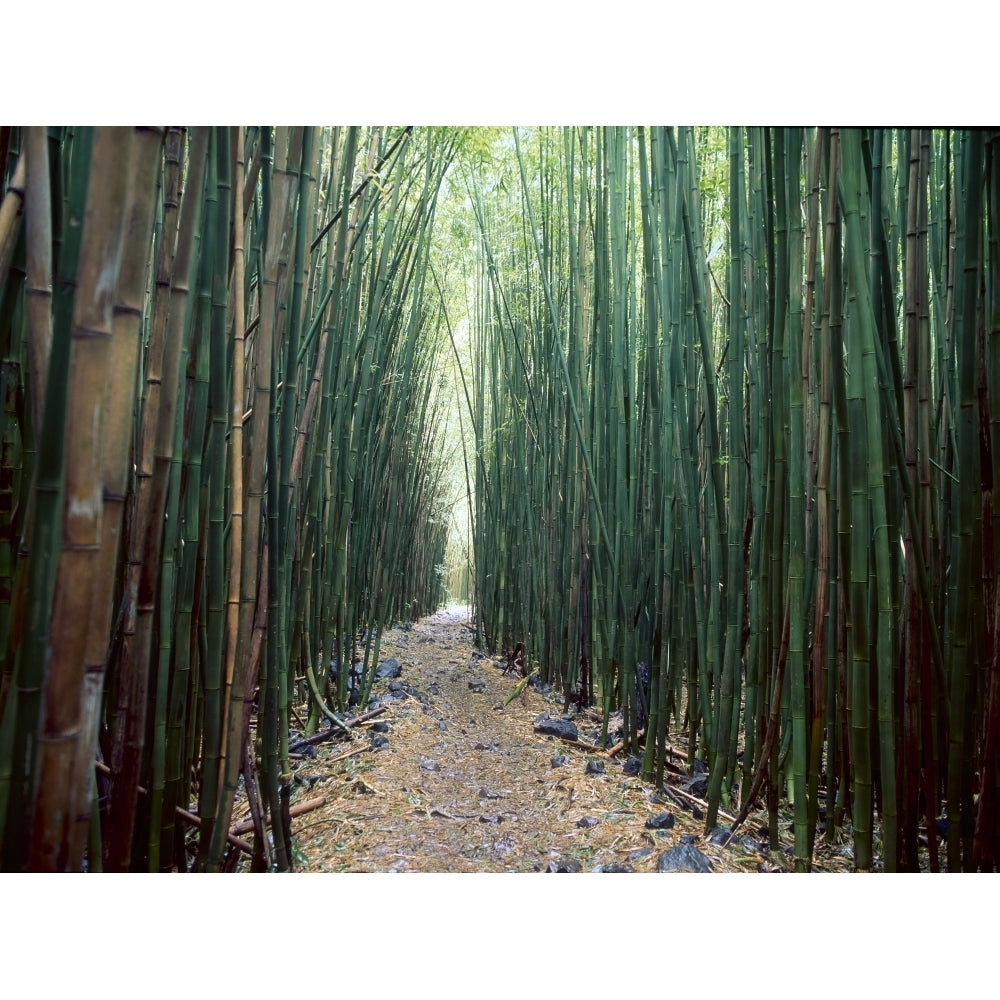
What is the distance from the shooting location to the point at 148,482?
75cm

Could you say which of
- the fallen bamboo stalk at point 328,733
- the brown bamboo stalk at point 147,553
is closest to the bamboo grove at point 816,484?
the fallen bamboo stalk at point 328,733

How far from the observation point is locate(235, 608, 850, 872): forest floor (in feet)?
3.62

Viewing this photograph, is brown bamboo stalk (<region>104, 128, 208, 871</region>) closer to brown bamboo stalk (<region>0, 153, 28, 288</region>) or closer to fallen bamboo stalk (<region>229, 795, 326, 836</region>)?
brown bamboo stalk (<region>0, 153, 28, 288</region>)

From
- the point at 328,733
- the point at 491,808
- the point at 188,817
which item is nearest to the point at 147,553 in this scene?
the point at 188,817

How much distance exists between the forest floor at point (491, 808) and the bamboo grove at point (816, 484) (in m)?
0.08

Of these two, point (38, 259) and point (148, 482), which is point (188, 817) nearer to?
point (148, 482)

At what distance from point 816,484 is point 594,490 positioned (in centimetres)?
67

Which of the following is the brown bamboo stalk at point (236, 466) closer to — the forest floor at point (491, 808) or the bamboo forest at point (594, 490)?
the bamboo forest at point (594, 490)

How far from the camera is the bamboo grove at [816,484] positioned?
2.94ft

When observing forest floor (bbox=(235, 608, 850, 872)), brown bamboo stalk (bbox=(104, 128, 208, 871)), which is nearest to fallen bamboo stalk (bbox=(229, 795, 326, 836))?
forest floor (bbox=(235, 608, 850, 872))

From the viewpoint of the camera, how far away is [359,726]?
1.83 m
